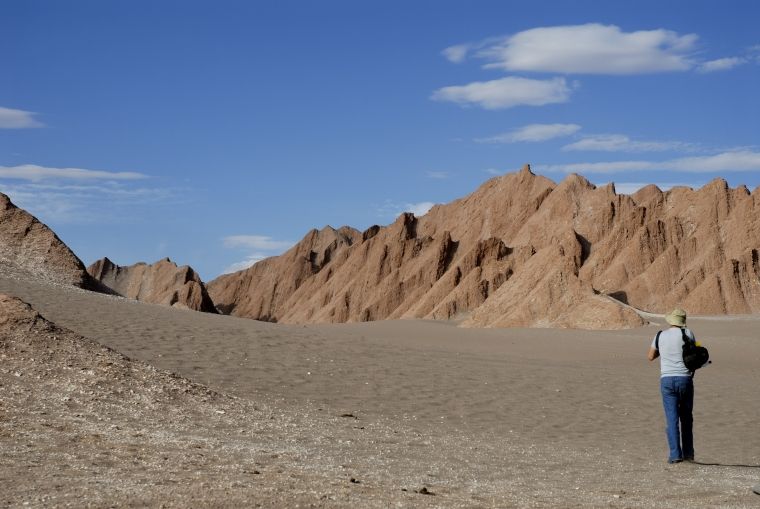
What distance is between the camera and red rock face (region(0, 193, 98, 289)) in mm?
36656

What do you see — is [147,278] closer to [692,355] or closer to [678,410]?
[678,410]

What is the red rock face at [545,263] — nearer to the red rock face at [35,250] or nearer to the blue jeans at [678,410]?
the red rock face at [35,250]

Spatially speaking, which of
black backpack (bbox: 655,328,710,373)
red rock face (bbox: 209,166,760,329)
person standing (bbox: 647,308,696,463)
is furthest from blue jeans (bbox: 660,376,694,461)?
red rock face (bbox: 209,166,760,329)

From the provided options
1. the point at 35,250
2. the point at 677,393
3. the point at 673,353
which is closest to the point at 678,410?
the point at 677,393

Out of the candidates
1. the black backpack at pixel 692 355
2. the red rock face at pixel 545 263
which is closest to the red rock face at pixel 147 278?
the red rock face at pixel 545 263

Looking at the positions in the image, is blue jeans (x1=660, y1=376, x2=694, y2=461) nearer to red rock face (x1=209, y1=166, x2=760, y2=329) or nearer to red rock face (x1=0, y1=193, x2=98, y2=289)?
red rock face (x1=209, y1=166, x2=760, y2=329)

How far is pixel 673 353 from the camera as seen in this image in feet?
36.3

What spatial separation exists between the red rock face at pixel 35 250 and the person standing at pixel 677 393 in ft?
95.3

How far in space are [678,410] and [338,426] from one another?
4.41m

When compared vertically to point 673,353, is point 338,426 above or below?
below

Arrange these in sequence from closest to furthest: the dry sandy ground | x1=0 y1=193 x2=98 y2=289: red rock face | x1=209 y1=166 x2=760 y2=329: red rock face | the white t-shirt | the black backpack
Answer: the dry sandy ground < the black backpack < the white t-shirt < x1=0 y1=193 x2=98 y2=289: red rock face < x1=209 y1=166 x2=760 y2=329: red rock face

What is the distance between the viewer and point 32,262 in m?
37.2

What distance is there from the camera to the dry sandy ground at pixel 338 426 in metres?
8.00

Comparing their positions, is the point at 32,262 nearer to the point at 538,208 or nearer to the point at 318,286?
the point at 538,208
